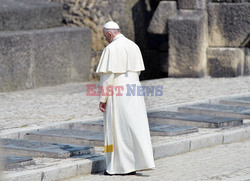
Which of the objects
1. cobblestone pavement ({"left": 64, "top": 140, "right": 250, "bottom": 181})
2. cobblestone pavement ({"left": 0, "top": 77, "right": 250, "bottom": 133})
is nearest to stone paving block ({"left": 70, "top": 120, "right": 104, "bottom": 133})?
cobblestone pavement ({"left": 0, "top": 77, "right": 250, "bottom": 133})

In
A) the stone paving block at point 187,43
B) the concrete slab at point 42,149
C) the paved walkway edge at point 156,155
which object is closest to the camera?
the paved walkway edge at point 156,155

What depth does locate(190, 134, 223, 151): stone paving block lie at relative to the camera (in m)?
7.47

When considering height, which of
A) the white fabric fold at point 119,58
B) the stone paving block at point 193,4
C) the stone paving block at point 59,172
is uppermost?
the stone paving block at point 193,4

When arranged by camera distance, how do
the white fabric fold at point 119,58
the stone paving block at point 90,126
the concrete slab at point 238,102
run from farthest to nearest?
the concrete slab at point 238,102 → the stone paving block at point 90,126 → the white fabric fold at point 119,58

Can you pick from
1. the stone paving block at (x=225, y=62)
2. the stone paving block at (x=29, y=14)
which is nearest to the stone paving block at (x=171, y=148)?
the stone paving block at (x=29, y=14)

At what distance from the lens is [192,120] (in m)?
8.41

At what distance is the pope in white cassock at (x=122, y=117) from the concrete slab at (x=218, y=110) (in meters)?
2.92

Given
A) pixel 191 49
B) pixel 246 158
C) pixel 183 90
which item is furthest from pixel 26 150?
pixel 191 49

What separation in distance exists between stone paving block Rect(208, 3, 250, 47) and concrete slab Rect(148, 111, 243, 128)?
466 centimetres

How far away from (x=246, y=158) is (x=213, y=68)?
6491 mm

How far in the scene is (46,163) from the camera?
248 inches

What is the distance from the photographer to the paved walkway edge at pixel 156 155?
5848 millimetres

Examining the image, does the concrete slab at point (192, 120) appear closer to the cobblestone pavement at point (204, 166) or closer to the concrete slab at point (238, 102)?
the cobblestone pavement at point (204, 166)

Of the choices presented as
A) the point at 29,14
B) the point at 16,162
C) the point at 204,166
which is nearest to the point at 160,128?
the point at 204,166
